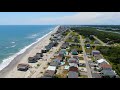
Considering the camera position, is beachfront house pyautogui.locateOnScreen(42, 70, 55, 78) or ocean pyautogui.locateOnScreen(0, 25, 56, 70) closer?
beachfront house pyautogui.locateOnScreen(42, 70, 55, 78)

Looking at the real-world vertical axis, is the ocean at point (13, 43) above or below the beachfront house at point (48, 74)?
below

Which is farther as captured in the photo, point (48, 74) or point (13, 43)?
point (13, 43)

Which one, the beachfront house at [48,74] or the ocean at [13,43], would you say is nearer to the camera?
the beachfront house at [48,74]

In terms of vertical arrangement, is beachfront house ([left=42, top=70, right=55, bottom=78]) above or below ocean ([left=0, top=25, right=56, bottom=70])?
above

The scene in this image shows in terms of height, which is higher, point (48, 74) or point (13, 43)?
point (48, 74)

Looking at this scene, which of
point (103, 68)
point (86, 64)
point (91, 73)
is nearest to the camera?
point (91, 73)
